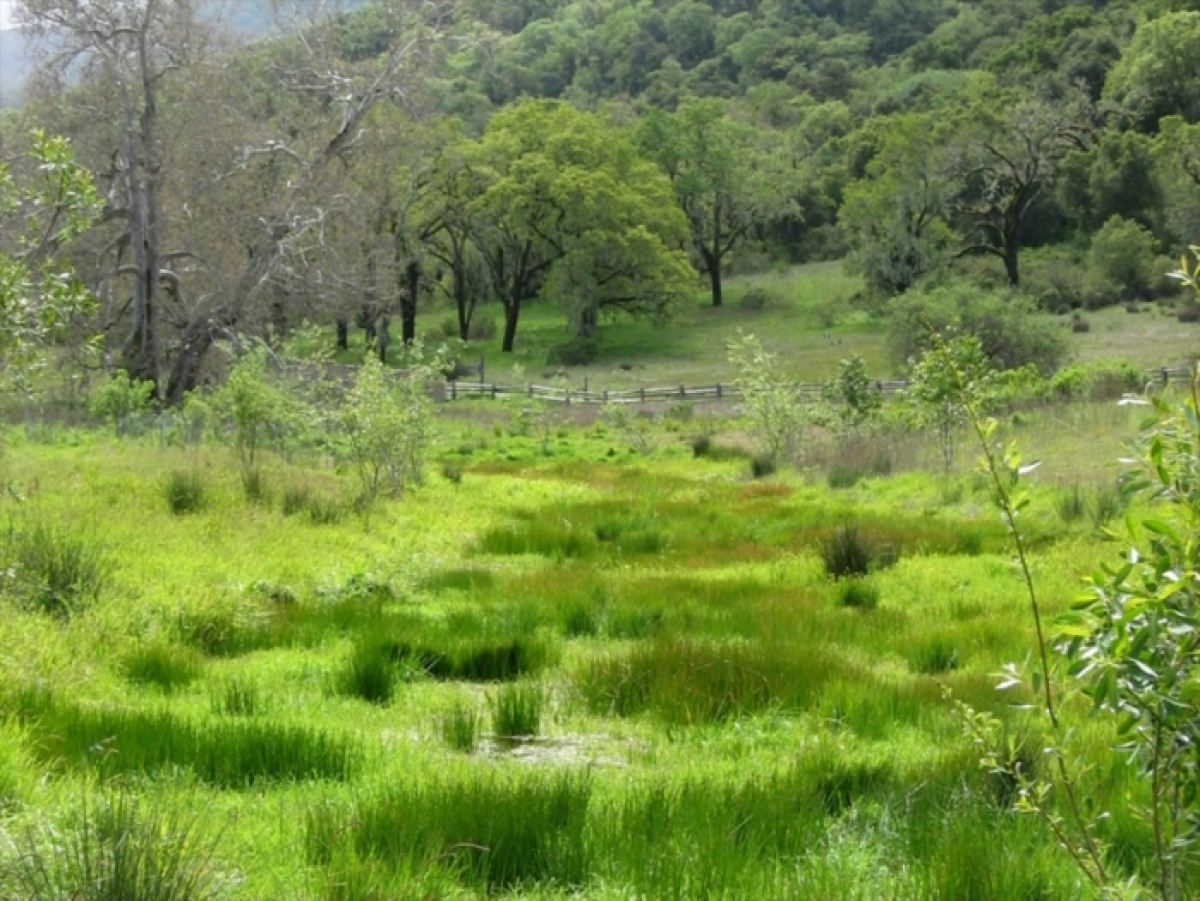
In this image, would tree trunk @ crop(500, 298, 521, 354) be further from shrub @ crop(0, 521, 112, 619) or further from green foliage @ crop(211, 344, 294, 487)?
shrub @ crop(0, 521, 112, 619)

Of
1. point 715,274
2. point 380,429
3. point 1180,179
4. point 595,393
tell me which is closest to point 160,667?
point 380,429

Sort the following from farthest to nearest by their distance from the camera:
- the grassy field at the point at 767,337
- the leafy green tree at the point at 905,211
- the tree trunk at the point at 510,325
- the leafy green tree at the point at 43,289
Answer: the tree trunk at the point at 510,325
the leafy green tree at the point at 905,211
the grassy field at the point at 767,337
the leafy green tree at the point at 43,289

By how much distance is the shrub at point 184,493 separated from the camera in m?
13.2

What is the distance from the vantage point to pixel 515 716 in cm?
599

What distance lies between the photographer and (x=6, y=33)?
95.7ft

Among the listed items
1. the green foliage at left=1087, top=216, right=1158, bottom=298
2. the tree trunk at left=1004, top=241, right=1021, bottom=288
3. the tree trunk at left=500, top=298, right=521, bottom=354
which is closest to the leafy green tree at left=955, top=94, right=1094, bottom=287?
the tree trunk at left=1004, top=241, right=1021, bottom=288

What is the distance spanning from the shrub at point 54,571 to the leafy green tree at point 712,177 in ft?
193

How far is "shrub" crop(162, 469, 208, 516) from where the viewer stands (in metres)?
13.2

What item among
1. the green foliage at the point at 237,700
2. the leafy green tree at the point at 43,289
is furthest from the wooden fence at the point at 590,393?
the green foliage at the point at 237,700

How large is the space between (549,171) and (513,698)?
49.8 m

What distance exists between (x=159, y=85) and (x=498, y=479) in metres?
14.0

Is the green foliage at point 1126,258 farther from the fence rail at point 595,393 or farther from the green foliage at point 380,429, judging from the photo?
the green foliage at point 380,429

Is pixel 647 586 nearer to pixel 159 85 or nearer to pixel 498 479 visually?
pixel 498 479

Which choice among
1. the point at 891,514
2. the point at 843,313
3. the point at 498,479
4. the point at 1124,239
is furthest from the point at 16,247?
the point at 1124,239
